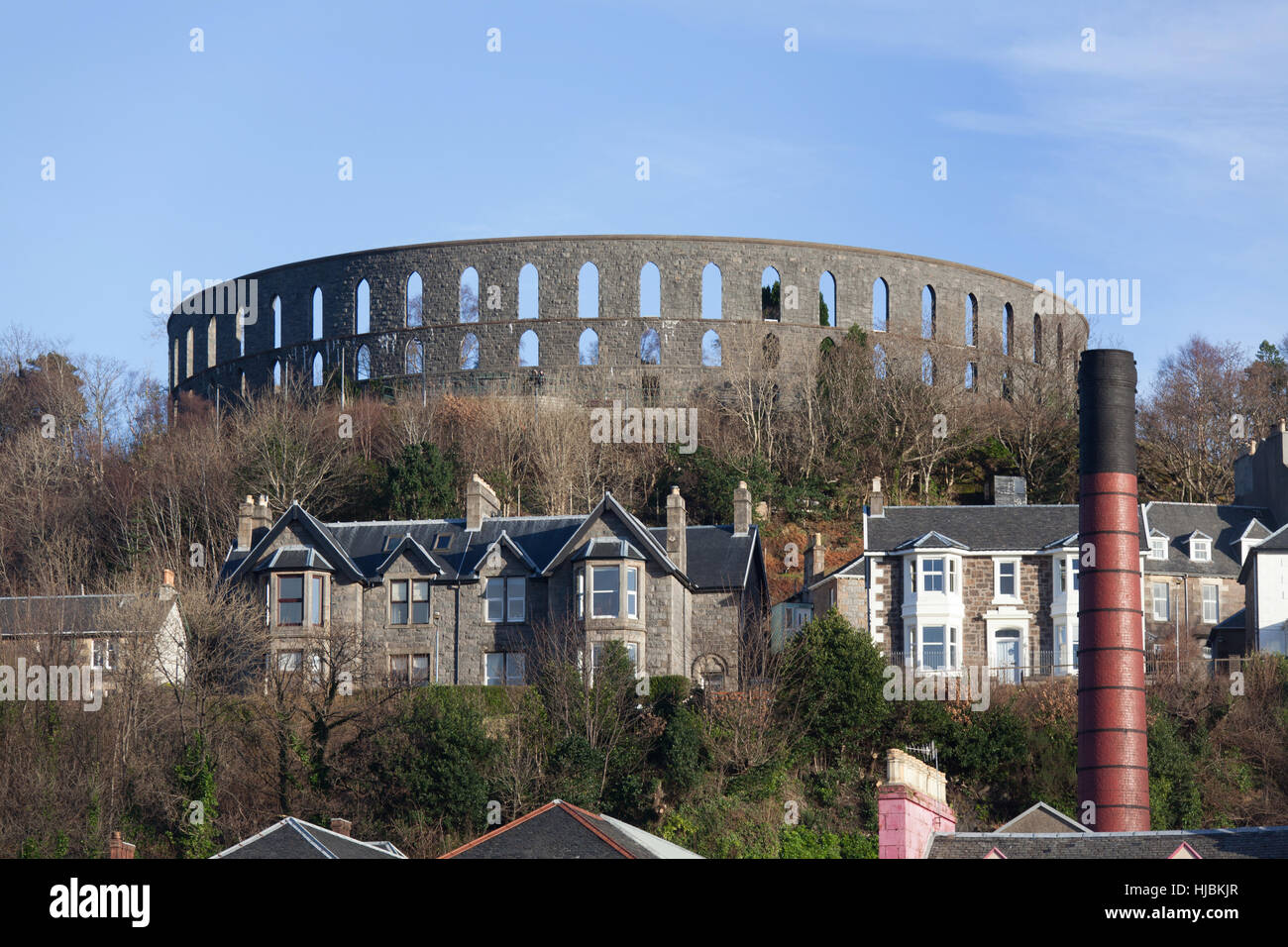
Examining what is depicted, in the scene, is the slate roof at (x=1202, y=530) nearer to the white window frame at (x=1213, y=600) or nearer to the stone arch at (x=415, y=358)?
the white window frame at (x=1213, y=600)

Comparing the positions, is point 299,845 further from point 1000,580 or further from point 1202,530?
point 1202,530

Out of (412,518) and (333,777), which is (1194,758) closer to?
(333,777)

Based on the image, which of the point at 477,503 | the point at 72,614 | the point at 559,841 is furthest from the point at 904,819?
the point at 72,614

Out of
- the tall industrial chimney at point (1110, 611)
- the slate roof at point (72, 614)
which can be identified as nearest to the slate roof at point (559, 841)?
the tall industrial chimney at point (1110, 611)

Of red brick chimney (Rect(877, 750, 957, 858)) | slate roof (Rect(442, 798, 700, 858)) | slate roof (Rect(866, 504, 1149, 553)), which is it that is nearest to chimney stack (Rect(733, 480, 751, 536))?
slate roof (Rect(866, 504, 1149, 553))

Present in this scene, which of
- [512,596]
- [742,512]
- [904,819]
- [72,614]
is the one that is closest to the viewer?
[904,819]
